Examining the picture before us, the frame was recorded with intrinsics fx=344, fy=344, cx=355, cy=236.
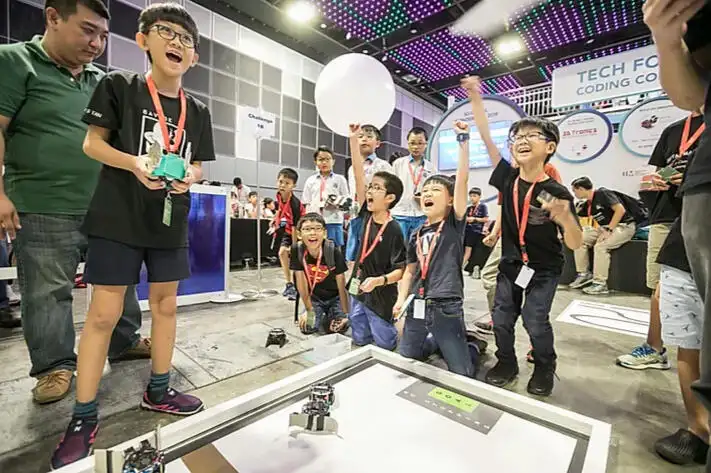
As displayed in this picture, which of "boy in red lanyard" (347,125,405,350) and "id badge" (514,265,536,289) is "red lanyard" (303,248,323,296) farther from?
"id badge" (514,265,536,289)

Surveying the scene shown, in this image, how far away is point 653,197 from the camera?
65.3 inches

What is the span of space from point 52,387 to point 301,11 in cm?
706

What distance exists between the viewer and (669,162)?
147 centimetres

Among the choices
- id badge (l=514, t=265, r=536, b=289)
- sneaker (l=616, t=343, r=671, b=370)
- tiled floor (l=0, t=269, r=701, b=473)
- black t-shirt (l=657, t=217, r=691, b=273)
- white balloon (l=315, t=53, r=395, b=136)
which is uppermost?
white balloon (l=315, t=53, r=395, b=136)

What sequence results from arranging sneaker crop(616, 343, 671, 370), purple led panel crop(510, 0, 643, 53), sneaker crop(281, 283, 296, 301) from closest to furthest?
1. sneaker crop(616, 343, 671, 370)
2. sneaker crop(281, 283, 296, 301)
3. purple led panel crop(510, 0, 643, 53)

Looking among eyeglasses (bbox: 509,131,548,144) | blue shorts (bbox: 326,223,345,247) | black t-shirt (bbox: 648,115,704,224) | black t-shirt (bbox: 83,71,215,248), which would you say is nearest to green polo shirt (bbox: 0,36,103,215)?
black t-shirt (bbox: 83,71,215,248)

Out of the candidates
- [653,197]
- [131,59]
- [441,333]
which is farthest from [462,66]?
[441,333]

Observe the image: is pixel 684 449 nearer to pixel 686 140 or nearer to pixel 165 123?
pixel 686 140

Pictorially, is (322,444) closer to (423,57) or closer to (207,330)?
(207,330)

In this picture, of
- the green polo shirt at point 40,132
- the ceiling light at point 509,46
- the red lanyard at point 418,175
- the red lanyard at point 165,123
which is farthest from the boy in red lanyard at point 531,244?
the ceiling light at point 509,46

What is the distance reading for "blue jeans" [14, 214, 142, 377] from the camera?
4.29 ft

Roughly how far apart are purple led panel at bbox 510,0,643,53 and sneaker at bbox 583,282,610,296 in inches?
182

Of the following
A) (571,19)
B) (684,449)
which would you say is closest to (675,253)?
(684,449)

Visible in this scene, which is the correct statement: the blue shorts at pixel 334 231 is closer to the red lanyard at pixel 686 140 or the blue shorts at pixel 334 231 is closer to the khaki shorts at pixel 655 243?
→ the khaki shorts at pixel 655 243
